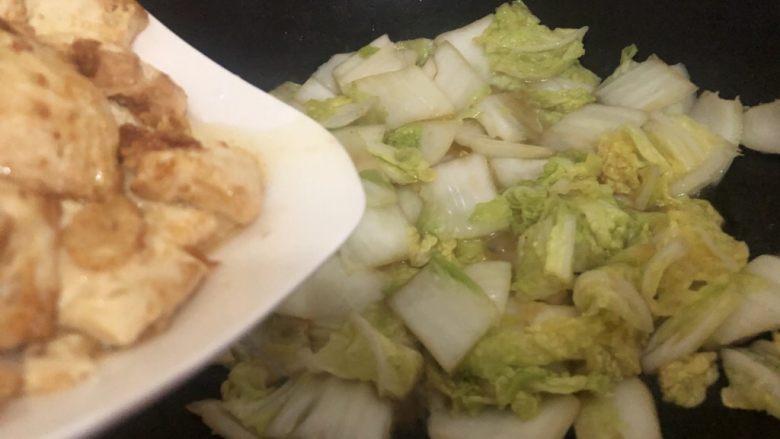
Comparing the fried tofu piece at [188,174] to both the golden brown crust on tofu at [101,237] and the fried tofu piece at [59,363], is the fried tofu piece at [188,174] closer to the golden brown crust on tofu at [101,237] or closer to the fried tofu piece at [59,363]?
the golden brown crust on tofu at [101,237]

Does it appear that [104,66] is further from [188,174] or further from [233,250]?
[233,250]

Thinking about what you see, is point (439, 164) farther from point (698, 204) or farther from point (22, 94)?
point (22, 94)

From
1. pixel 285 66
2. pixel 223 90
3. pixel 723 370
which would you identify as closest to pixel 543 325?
pixel 723 370

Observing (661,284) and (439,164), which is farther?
(439,164)

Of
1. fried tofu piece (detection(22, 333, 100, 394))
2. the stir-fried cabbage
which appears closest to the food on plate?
fried tofu piece (detection(22, 333, 100, 394))

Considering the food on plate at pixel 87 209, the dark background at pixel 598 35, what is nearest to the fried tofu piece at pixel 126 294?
the food on plate at pixel 87 209

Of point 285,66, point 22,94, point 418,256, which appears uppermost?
point 22,94
